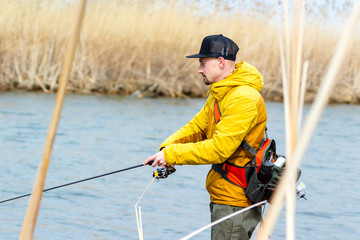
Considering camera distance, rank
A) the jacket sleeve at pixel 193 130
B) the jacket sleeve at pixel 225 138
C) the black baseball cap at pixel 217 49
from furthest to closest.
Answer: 1. the jacket sleeve at pixel 193 130
2. the black baseball cap at pixel 217 49
3. the jacket sleeve at pixel 225 138

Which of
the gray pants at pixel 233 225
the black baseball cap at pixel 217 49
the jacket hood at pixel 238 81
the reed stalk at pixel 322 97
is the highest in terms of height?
the reed stalk at pixel 322 97

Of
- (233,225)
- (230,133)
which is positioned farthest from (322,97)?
(233,225)

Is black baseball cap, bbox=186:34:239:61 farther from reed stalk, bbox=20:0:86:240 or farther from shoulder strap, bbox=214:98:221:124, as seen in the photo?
reed stalk, bbox=20:0:86:240

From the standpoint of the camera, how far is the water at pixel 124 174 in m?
5.61

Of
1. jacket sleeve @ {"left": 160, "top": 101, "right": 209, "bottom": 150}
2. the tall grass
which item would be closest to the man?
jacket sleeve @ {"left": 160, "top": 101, "right": 209, "bottom": 150}

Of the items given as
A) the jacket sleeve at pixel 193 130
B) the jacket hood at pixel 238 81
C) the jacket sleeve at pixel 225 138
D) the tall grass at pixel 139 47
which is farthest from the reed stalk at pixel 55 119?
the tall grass at pixel 139 47

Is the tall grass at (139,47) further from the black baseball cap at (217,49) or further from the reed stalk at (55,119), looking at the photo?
the reed stalk at (55,119)

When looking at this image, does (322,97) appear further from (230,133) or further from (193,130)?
(193,130)

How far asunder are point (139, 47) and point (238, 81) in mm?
10381

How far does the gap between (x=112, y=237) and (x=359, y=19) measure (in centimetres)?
444

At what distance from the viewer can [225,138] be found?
2.81 m

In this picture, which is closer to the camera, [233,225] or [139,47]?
[233,225]

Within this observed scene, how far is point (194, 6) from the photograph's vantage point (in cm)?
1386

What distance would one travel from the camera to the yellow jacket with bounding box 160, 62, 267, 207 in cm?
283
